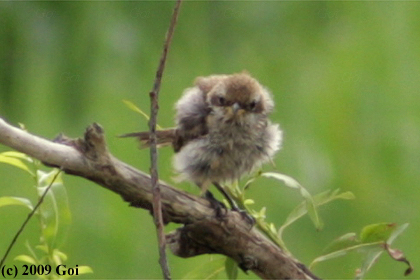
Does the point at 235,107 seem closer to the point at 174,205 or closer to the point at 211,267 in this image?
the point at 211,267

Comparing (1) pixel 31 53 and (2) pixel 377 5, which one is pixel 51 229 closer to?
(1) pixel 31 53

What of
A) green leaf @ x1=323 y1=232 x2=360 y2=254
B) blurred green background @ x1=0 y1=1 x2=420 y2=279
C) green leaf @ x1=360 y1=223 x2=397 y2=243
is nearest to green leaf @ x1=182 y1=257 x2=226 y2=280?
green leaf @ x1=323 y1=232 x2=360 y2=254

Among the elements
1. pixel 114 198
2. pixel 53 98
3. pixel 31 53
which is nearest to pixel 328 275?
pixel 114 198

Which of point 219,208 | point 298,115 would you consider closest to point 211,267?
point 219,208

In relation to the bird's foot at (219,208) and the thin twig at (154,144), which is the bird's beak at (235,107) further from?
the thin twig at (154,144)

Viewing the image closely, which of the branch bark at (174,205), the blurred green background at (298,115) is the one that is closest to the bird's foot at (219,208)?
the branch bark at (174,205)

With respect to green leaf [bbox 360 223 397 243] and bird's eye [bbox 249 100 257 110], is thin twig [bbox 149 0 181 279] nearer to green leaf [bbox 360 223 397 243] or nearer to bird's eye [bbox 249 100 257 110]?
green leaf [bbox 360 223 397 243]

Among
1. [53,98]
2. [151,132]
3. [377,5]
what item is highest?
[377,5]
